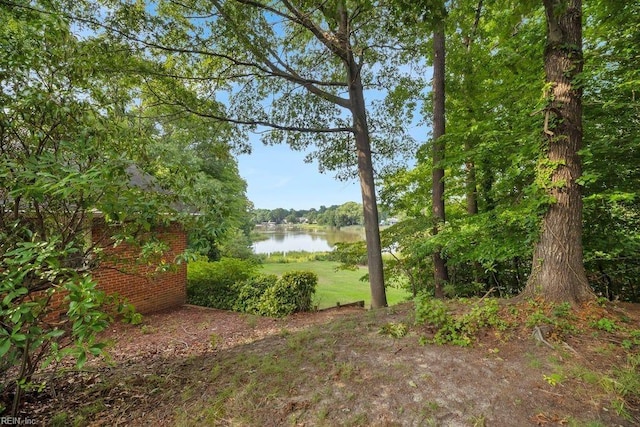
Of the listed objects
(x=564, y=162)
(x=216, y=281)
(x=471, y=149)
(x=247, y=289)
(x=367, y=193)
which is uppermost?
(x=471, y=149)

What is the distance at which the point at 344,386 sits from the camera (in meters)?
2.69

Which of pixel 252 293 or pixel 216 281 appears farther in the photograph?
pixel 216 281

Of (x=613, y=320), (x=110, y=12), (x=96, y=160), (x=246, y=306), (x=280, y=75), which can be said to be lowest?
(x=246, y=306)

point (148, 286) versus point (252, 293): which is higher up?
point (148, 286)

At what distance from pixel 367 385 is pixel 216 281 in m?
6.01

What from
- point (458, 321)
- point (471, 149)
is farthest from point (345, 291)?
point (458, 321)

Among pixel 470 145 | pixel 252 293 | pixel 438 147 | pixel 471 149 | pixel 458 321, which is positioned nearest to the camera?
pixel 458 321

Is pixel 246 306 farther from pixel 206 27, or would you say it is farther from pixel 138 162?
pixel 206 27

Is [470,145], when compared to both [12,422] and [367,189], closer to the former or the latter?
[367,189]

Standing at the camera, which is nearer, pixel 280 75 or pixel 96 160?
pixel 96 160

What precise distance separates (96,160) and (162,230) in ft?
3.42

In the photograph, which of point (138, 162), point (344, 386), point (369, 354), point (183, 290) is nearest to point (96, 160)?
point (138, 162)

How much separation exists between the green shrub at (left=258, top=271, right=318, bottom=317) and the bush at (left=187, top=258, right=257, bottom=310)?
1.00 metres

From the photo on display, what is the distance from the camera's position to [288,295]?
21.6ft
